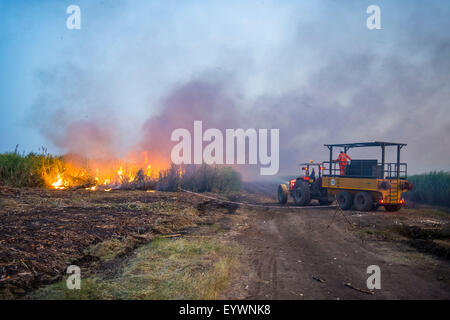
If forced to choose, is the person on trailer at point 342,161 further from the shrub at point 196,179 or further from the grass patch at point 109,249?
the grass patch at point 109,249

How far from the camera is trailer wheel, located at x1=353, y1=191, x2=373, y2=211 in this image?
Result: 14.4m

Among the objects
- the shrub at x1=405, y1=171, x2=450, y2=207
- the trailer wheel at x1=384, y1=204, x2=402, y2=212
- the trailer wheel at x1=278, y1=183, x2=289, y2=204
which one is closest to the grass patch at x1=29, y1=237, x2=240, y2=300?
the trailer wheel at x1=384, y1=204, x2=402, y2=212

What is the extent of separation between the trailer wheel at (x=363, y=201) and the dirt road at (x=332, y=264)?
3.04 metres

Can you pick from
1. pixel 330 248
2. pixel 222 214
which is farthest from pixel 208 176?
pixel 330 248

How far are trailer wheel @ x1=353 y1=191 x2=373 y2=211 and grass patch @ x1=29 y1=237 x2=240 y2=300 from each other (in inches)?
378

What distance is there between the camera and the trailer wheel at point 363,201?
1442cm

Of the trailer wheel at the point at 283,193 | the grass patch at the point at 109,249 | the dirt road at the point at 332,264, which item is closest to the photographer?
the dirt road at the point at 332,264

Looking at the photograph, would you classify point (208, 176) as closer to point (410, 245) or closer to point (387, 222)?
point (387, 222)

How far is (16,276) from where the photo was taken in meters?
4.88

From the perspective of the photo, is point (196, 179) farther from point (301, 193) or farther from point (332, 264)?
point (332, 264)

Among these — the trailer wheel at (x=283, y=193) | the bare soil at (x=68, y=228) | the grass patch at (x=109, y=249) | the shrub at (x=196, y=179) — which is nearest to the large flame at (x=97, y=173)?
the shrub at (x=196, y=179)

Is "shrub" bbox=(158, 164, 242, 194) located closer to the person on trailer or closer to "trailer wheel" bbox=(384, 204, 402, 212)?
the person on trailer

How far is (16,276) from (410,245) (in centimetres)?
904

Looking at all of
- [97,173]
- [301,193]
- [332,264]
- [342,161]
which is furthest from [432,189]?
[97,173]
